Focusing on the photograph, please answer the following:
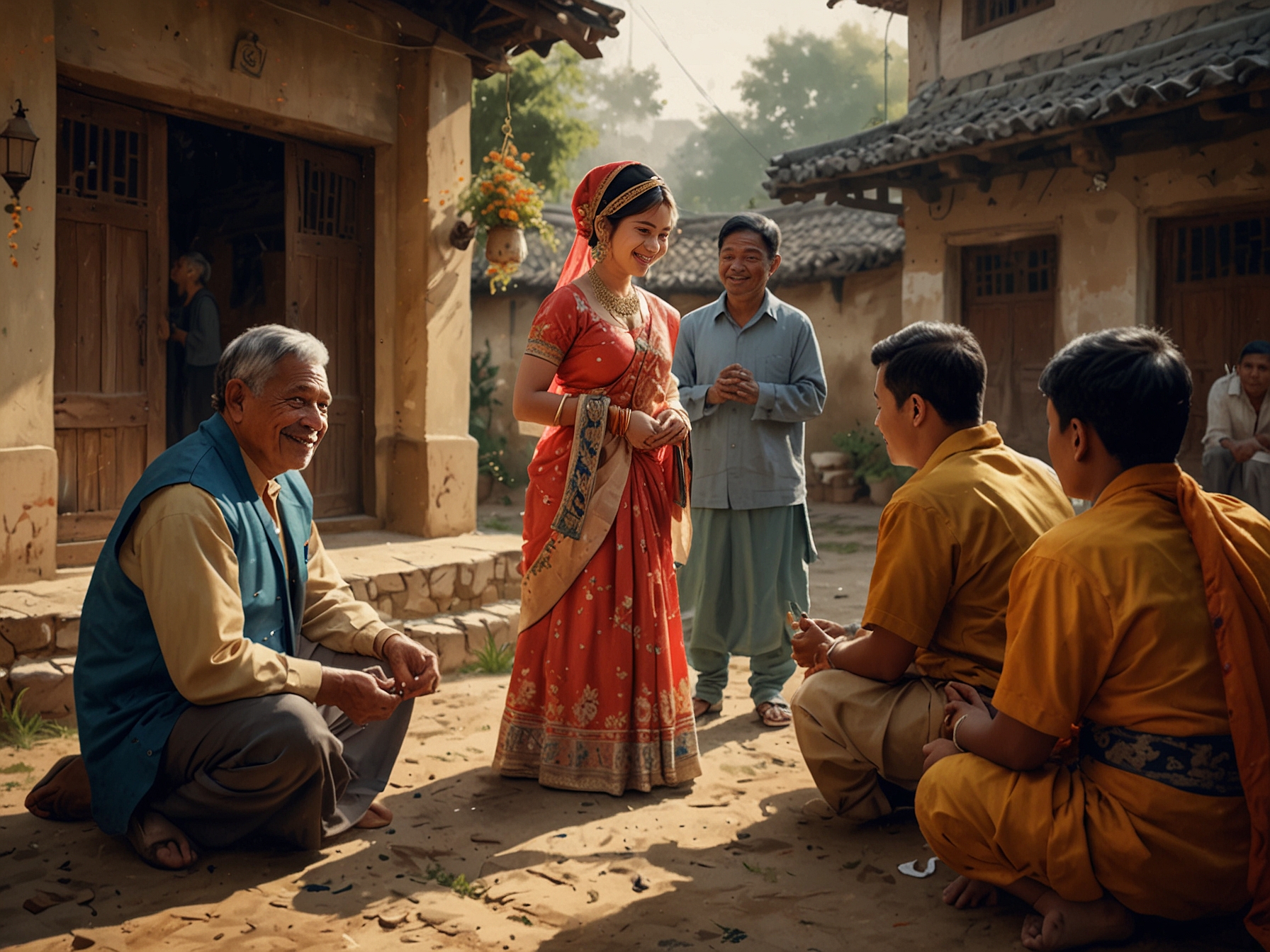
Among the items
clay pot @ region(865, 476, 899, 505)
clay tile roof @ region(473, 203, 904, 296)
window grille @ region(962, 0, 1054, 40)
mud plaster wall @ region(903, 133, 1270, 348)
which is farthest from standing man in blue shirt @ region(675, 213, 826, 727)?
clay tile roof @ region(473, 203, 904, 296)

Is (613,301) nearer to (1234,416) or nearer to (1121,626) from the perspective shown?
(1121,626)

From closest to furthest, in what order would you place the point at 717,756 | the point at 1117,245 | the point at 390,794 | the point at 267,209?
the point at 390,794, the point at 717,756, the point at 267,209, the point at 1117,245

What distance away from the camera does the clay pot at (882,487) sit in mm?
12156

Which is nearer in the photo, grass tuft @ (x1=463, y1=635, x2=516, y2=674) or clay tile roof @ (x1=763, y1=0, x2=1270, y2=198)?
grass tuft @ (x1=463, y1=635, x2=516, y2=674)

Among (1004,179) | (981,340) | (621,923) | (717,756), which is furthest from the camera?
(981,340)

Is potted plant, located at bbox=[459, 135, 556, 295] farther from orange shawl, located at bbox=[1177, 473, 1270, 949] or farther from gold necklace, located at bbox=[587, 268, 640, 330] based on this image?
orange shawl, located at bbox=[1177, 473, 1270, 949]

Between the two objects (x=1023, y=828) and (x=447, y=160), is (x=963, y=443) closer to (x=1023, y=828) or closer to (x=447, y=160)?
(x=1023, y=828)

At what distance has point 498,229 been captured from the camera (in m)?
6.32

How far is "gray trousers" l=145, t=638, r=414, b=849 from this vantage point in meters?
2.58

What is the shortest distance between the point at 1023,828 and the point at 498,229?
502 cm

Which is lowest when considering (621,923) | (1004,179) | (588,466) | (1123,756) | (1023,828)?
(621,923)

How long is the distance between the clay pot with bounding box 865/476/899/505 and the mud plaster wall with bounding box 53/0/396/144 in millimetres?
7627

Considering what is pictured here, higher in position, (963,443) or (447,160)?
(447,160)

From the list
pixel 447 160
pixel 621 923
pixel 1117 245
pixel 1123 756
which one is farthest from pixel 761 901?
pixel 1117 245
